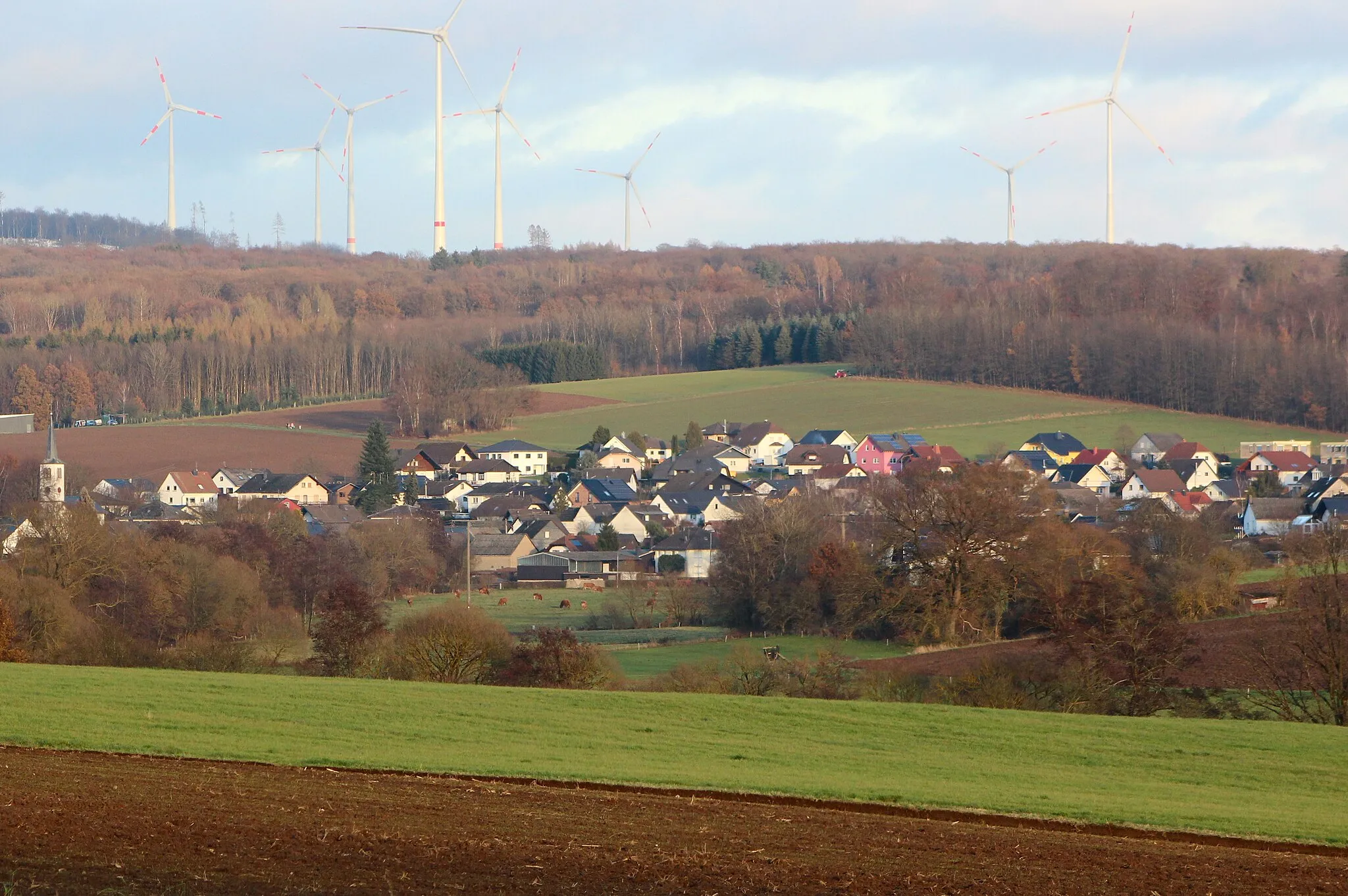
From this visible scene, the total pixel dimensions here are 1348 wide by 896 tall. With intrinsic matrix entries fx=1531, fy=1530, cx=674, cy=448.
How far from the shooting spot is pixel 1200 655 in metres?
31.6

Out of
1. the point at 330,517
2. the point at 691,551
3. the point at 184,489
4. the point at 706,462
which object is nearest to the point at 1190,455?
the point at 706,462

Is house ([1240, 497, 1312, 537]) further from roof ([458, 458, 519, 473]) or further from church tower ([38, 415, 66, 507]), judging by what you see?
church tower ([38, 415, 66, 507])

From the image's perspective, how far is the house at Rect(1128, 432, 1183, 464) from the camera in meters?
95.0

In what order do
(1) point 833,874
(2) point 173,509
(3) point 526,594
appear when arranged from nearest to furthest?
(1) point 833,874 → (3) point 526,594 → (2) point 173,509

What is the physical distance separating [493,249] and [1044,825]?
610 ft

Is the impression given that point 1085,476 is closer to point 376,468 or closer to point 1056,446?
point 1056,446

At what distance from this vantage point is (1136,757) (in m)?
19.5

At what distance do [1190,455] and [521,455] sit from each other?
41.6m

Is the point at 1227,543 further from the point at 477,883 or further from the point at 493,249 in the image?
the point at 493,249

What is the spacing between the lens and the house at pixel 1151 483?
83.1 metres

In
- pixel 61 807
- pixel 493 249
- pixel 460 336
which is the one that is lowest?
pixel 61 807

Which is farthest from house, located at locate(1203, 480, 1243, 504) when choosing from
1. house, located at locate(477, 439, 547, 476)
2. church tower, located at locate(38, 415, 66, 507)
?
church tower, located at locate(38, 415, 66, 507)

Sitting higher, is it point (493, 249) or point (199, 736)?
point (493, 249)

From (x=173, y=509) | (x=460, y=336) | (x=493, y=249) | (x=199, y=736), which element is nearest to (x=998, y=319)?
(x=460, y=336)
